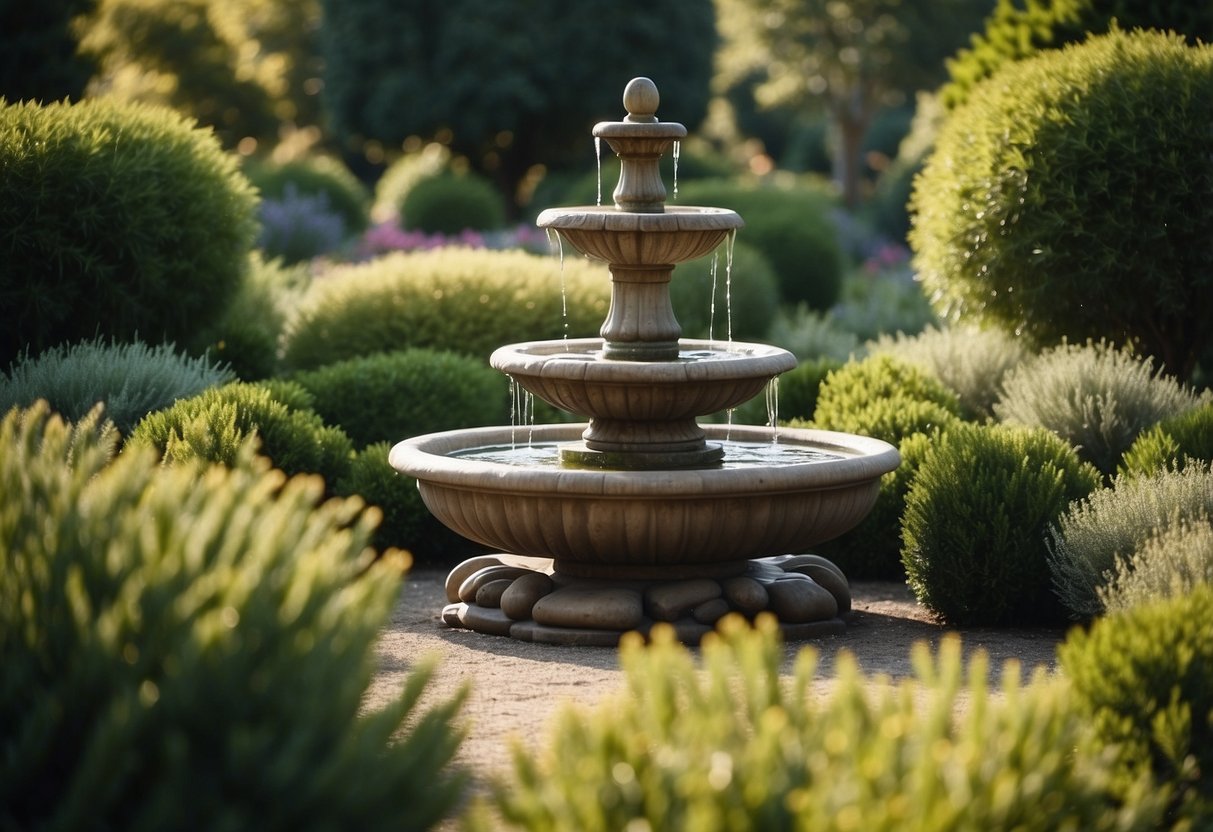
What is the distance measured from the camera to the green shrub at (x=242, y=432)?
8.45 meters

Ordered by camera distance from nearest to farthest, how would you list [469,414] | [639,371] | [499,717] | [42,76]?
[499,717]
[639,371]
[469,414]
[42,76]

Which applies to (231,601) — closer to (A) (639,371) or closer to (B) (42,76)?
(A) (639,371)

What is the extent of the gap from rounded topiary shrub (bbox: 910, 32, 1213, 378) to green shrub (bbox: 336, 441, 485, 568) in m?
4.16

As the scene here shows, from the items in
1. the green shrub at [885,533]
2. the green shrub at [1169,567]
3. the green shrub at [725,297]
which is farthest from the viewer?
the green shrub at [725,297]

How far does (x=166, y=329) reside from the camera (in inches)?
447

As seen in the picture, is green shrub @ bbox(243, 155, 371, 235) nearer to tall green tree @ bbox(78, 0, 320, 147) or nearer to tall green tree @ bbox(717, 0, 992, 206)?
tall green tree @ bbox(78, 0, 320, 147)

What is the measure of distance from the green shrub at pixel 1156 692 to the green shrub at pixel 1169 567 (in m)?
1.20

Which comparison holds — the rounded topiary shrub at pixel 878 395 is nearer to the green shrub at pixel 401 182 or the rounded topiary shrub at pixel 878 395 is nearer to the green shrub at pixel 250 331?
the green shrub at pixel 250 331

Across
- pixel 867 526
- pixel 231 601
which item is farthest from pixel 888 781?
pixel 867 526

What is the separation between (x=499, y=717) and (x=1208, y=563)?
2776 mm

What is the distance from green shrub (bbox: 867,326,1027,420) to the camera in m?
10.9

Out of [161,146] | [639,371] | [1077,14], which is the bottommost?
[639,371]

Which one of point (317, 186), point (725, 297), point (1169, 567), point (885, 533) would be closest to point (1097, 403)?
point (885, 533)

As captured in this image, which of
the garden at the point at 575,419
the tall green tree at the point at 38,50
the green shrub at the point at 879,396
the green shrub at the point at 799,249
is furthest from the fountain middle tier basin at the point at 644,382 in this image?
the green shrub at the point at 799,249
